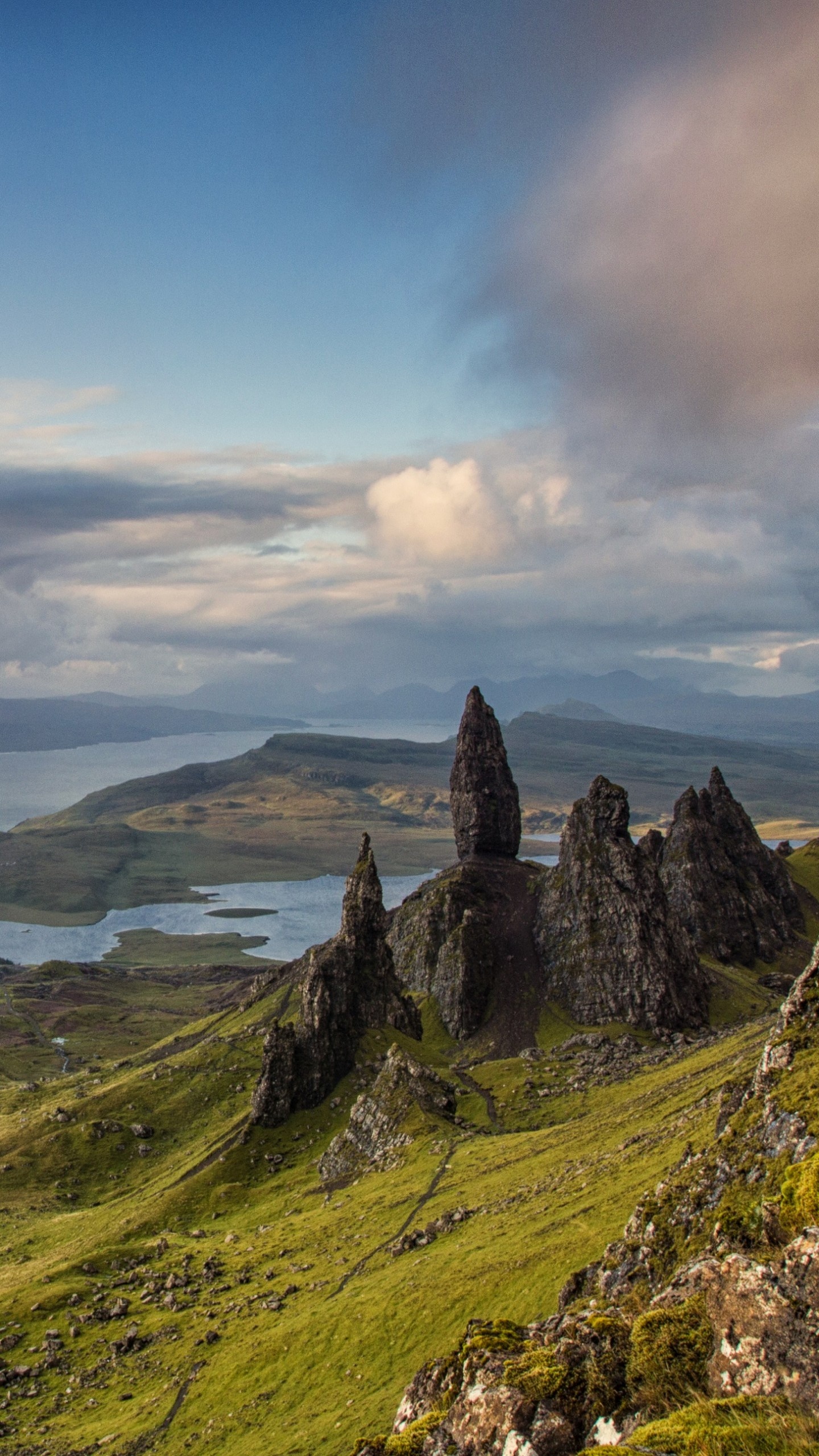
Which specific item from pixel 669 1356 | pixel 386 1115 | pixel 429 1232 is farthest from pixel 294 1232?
pixel 669 1356

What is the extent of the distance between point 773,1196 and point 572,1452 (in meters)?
10.9

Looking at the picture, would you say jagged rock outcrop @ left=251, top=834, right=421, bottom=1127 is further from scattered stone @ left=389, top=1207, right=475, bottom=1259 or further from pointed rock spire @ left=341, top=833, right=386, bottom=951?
scattered stone @ left=389, top=1207, right=475, bottom=1259

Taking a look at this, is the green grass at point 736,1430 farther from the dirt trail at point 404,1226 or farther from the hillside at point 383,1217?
the dirt trail at point 404,1226

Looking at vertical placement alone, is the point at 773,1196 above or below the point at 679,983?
above

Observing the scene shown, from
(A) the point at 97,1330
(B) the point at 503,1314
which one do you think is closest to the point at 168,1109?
(A) the point at 97,1330

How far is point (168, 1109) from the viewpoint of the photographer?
160m

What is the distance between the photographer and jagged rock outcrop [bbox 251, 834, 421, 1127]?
142750mm

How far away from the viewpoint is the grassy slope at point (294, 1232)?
6372cm

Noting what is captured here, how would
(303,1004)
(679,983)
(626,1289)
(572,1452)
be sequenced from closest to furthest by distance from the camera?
(572,1452) → (626,1289) → (303,1004) → (679,983)

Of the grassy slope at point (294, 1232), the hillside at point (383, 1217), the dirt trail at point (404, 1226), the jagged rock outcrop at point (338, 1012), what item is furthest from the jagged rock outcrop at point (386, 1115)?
the dirt trail at point (404, 1226)

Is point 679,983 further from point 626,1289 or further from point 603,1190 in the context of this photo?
point 626,1289

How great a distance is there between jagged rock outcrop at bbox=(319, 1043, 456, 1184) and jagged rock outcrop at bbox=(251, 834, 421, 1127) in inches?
428

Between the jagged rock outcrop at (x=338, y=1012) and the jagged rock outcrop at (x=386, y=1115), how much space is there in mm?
10868

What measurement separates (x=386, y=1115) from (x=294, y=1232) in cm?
2589
